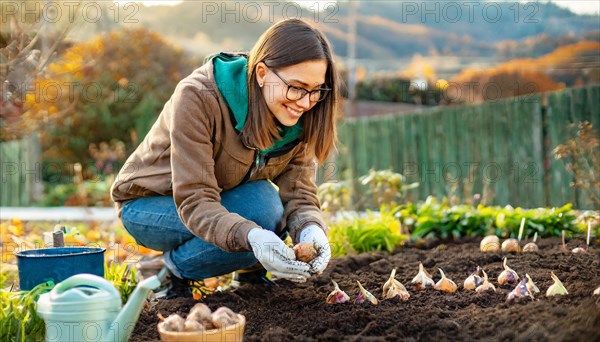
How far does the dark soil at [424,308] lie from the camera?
2.10m

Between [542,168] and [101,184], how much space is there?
265 inches

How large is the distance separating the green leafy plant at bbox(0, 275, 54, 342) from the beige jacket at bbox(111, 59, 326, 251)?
1.97 ft

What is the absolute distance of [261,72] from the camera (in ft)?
8.93

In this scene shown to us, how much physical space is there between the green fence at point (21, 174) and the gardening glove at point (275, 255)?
32.4 feet

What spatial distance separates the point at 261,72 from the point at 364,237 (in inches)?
73.5

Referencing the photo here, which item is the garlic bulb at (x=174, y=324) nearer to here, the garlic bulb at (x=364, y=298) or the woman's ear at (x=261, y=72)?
the garlic bulb at (x=364, y=298)

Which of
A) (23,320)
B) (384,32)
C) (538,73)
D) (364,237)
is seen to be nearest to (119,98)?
(538,73)

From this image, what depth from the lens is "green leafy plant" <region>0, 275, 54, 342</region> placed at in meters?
2.29

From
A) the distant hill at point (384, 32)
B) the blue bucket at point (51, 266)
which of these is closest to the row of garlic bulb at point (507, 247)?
the blue bucket at point (51, 266)

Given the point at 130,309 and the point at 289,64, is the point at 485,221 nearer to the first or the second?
the point at 289,64

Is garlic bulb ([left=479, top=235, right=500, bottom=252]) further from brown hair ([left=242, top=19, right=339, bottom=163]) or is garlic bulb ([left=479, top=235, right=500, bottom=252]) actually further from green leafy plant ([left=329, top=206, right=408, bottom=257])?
brown hair ([left=242, top=19, right=339, bottom=163])

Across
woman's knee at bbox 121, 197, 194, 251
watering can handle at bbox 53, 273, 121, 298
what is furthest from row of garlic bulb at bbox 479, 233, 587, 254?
watering can handle at bbox 53, 273, 121, 298

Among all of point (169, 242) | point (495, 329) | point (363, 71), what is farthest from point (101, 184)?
point (363, 71)

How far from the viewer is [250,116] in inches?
109
